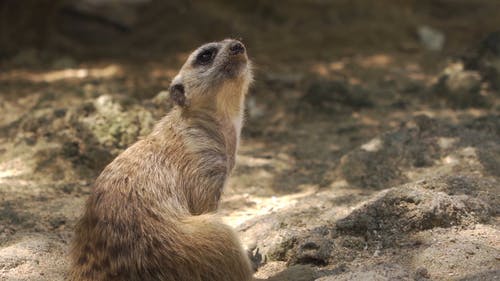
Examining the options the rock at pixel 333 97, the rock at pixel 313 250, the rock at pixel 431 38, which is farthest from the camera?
the rock at pixel 431 38

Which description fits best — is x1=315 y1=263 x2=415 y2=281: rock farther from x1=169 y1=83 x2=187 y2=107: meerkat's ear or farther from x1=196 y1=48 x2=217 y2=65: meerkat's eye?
x1=196 y1=48 x2=217 y2=65: meerkat's eye

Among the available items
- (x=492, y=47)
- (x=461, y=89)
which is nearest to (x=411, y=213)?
(x=461, y=89)

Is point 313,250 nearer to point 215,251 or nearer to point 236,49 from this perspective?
point 215,251

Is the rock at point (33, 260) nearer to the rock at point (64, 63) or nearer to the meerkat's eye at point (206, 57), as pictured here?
the meerkat's eye at point (206, 57)

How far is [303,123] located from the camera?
6.65 metres

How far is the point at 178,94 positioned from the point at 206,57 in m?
0.31

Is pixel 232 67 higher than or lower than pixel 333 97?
higher

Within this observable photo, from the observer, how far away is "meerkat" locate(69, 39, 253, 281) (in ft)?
9.98

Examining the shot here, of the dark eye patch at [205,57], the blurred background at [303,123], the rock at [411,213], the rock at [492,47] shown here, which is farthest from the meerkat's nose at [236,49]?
the rock at [492,47]

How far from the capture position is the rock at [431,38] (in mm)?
8875

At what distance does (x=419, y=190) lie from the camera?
3762 mm

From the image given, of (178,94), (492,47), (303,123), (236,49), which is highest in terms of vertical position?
(236,49)

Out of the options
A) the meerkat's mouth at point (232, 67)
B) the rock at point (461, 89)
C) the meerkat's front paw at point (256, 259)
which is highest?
the meerkat's mouth at point (232, 67)

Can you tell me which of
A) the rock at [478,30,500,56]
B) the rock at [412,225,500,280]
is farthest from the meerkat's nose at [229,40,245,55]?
the rock at [478,30,500,56]
